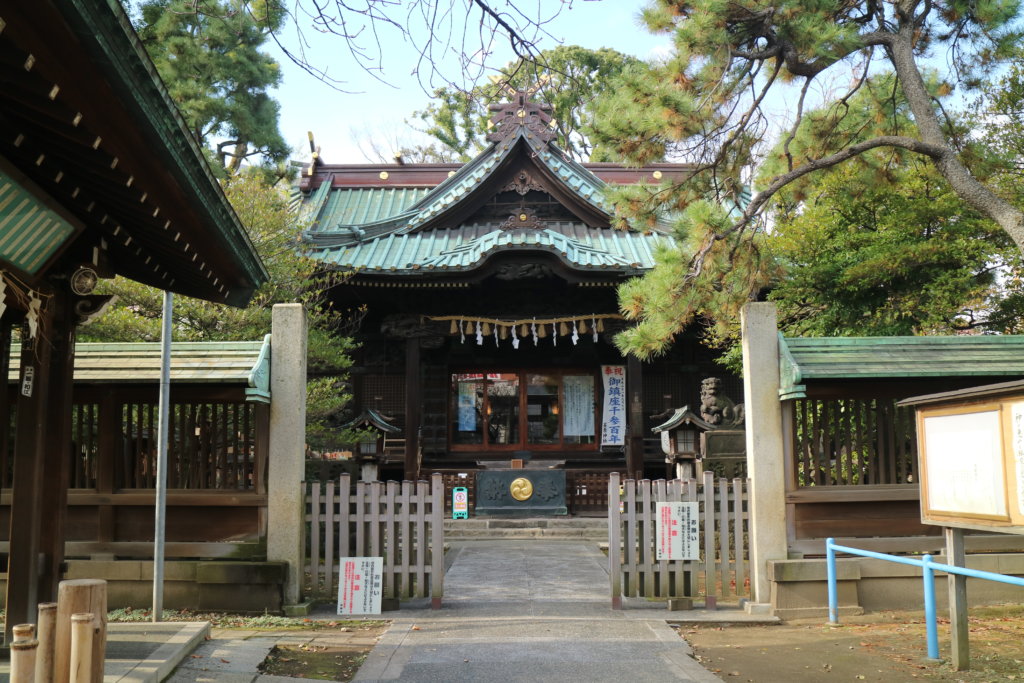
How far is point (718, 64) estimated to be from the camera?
8.55 m

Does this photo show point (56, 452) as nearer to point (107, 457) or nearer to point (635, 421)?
point (107, 457)

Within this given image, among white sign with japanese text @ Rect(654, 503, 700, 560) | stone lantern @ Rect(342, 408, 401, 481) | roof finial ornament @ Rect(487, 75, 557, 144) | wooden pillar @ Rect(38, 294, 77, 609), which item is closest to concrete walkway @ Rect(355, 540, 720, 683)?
white sign with japanese text @ Rect(654, 503, 700, 560)

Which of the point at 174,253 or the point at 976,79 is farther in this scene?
the point at 976,79

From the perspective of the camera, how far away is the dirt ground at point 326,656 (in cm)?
641

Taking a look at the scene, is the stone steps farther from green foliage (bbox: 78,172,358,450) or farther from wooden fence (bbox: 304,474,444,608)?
wooden fence (bbox: 304,474,444,608)

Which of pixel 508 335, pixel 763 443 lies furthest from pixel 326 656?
pixel 508 335

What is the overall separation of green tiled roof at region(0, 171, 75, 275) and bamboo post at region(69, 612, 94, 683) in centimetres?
227

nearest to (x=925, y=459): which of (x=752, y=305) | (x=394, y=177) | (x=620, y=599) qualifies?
(x=752, y=305)

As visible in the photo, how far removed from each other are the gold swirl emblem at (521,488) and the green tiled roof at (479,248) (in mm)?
4100

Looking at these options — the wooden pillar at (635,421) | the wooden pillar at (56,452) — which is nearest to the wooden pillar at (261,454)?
the wooden pillar at (56,452)

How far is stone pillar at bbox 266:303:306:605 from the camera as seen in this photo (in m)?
8.44

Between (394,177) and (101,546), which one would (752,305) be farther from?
(394,177)

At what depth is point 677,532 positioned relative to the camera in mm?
8695

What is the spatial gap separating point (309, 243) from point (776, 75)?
947 centimetres
